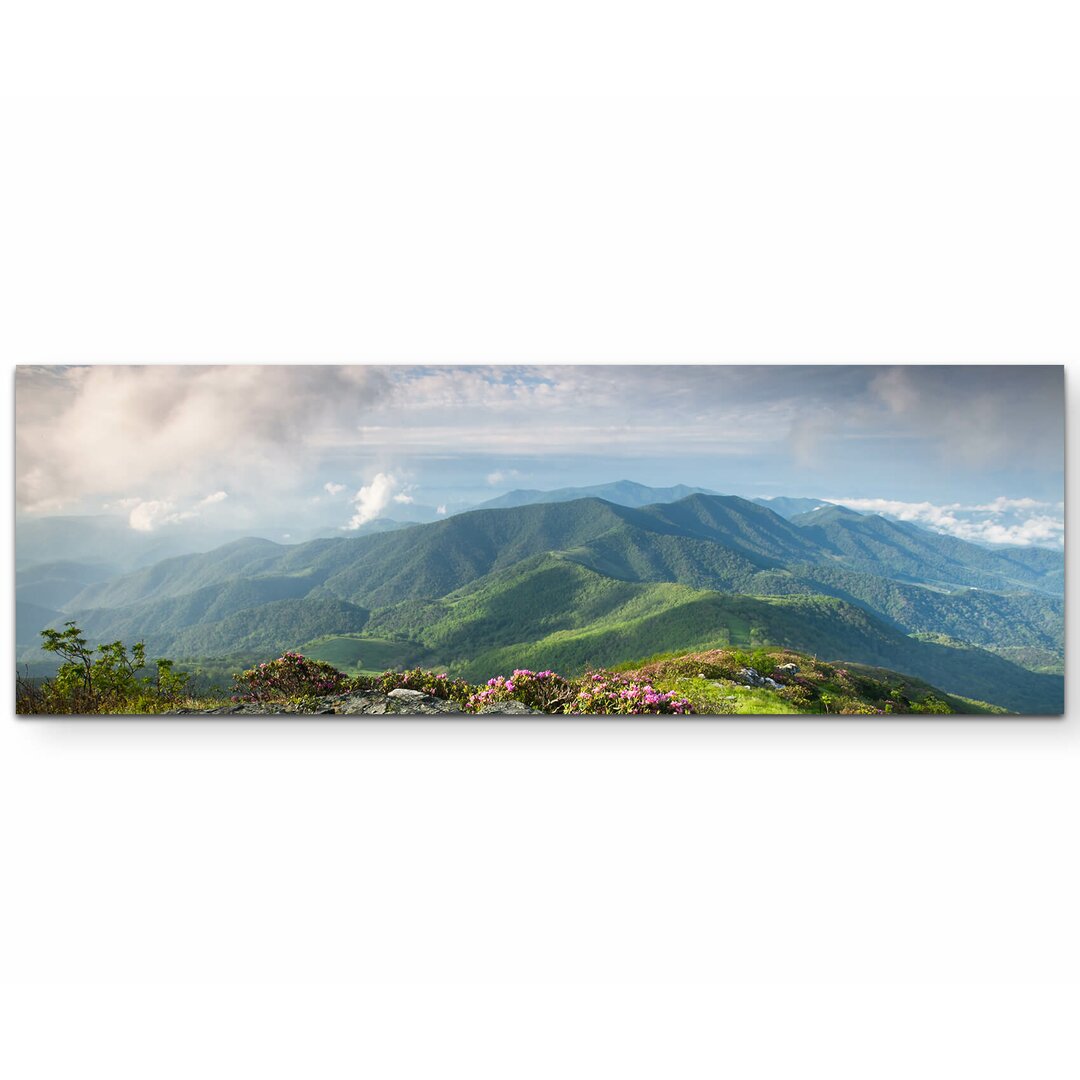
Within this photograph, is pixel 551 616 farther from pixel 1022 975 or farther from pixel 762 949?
pixel 1022 975

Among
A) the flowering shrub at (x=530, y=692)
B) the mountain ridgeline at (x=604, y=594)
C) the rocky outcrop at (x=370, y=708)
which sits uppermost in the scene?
the mountain ridgeline at (x=604, y=594)

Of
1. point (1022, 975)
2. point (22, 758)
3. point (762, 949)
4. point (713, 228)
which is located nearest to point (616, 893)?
point (762, 949)

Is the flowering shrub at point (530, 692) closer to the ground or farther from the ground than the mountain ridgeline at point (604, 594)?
closer to the ground

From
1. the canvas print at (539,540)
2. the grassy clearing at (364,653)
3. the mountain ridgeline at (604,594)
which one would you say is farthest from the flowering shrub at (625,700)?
the grassy clearing at (364,653)

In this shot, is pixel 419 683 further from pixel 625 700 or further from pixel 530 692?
pixel 625 700

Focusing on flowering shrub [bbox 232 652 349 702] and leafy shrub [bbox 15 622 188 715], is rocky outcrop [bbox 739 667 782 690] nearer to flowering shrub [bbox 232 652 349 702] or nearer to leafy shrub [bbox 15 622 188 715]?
flowering shrub [bbox 232 652 349 702]

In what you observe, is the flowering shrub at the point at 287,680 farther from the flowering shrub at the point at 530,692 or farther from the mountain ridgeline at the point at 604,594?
the flowering shrub at the point at 530,692

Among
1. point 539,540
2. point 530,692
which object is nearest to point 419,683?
point 530,692
